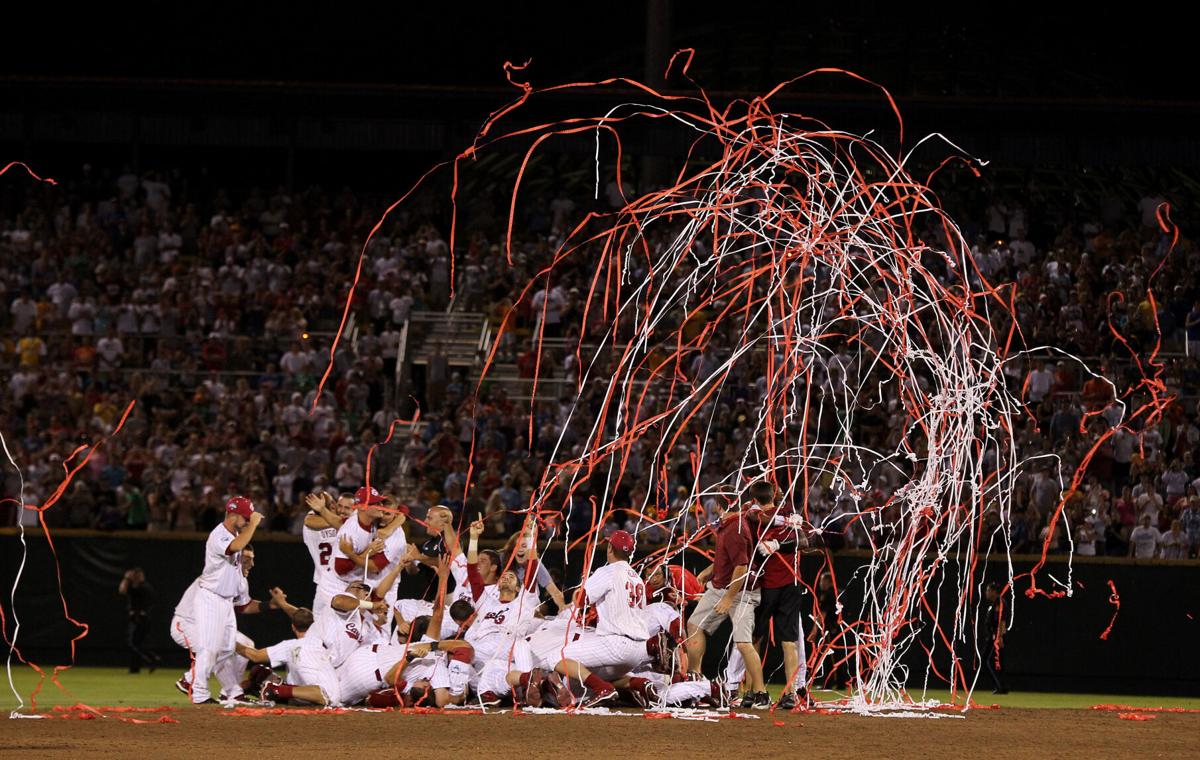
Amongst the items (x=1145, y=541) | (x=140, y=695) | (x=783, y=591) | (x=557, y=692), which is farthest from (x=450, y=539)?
(x=1145, y=541)

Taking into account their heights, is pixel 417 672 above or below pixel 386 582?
below

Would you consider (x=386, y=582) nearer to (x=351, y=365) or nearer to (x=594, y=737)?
(x=594, y=737)

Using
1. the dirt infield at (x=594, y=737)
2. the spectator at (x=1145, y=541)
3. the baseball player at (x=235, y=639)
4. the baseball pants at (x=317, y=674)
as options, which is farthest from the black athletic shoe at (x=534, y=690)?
the spectator at (x=1145, y=541)

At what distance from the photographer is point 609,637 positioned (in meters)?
13.8

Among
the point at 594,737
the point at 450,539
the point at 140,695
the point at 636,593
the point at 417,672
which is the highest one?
the point at 450,539

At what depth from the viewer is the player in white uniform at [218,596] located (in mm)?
14555

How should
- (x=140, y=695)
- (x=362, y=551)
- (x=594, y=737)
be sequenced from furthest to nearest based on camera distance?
(x=140, y=695), (x=362, y=551), (x=594, y=737)

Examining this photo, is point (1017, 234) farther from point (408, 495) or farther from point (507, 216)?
point (408, 495)

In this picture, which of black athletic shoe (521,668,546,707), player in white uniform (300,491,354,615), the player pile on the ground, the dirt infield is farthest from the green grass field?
black athletic shoe (521,668,546,707)

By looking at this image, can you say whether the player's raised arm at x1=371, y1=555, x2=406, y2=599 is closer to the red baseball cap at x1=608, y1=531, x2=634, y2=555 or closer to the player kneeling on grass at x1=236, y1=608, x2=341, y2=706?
the player kneeling on grass at x1=236, y1=608, x2=341, y2=706

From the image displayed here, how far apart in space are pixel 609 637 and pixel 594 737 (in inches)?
89.8

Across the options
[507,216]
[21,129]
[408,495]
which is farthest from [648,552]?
[21,129]

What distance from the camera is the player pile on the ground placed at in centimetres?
1380

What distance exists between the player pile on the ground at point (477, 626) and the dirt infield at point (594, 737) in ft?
2.70
